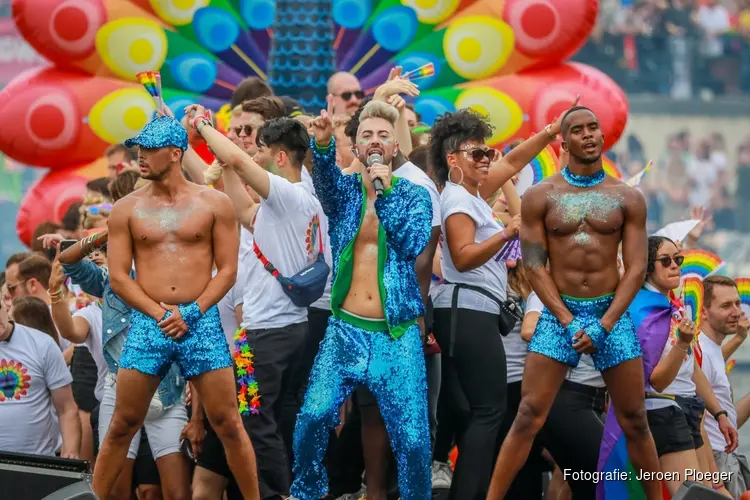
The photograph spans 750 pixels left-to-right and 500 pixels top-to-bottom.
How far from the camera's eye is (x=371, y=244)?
5.76 m

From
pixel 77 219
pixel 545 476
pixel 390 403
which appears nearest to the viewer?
pixel 390 403

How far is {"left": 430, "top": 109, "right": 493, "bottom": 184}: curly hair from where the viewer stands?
6.35m

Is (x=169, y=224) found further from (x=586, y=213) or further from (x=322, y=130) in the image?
(x=586, y=213)

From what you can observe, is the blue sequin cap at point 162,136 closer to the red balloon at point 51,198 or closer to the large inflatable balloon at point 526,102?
the red balloon at point 51,198

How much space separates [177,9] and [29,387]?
4.21 meters

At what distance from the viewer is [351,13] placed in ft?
34.1

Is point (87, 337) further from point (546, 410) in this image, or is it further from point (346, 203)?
point (546, 410)

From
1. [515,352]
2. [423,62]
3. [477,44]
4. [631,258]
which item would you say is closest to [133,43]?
[423,62]

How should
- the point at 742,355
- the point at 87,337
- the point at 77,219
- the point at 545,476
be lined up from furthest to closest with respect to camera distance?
the point at 742,355 → the point at 77,219 → the point at 545,476 → the point at 87,337

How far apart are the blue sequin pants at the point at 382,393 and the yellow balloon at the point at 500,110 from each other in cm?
456

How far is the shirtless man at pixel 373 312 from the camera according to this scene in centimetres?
564

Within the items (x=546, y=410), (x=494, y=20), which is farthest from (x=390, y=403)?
(x=494, y=20)

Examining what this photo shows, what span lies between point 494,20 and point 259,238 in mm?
4419

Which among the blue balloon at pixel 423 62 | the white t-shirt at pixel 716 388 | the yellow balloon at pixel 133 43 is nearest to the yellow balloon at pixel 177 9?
the yellow balloon at pixel 133 43
